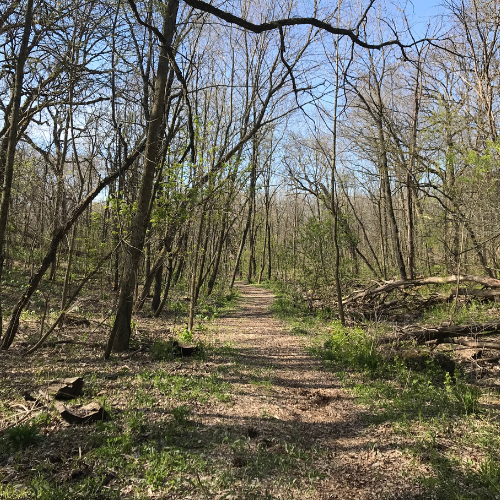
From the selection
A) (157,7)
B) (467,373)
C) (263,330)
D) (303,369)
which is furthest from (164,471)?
(263,330)

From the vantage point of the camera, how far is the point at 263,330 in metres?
Answer: 9.76

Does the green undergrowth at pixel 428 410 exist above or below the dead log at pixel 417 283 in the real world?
below

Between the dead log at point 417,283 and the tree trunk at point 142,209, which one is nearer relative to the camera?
the tree trunk at point 142,209

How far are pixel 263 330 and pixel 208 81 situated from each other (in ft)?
28.5

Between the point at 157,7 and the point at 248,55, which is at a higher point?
the point at 248,55

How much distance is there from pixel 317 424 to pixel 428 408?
56.5 inches

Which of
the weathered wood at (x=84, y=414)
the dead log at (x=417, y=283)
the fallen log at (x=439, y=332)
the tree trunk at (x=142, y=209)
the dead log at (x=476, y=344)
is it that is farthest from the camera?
the dead log at (x=417, y=283)

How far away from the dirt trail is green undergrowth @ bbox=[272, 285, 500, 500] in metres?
0.19

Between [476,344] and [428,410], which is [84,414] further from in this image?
[476,344]

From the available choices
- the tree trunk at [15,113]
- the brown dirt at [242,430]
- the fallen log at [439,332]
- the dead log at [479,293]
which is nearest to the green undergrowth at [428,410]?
the brown dirt at [242,430]

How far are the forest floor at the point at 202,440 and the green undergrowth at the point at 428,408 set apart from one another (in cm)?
5

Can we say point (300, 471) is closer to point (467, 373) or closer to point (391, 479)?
point (391, 479)

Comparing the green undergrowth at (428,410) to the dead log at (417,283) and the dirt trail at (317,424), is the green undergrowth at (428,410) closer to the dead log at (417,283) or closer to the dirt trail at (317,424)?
the dirt trail at (317,424)

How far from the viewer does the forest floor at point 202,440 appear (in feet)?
9.07
